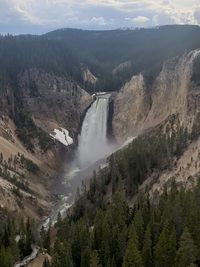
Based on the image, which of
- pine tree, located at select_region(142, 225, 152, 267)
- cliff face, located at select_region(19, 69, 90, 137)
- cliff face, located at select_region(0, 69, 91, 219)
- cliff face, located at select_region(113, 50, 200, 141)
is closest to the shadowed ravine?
cliff face, located at select_region(0, 69, 91, 219)

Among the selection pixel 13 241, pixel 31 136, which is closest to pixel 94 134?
pixel 31 136

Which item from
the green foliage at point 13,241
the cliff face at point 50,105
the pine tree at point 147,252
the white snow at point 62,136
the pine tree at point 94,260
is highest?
the cliff face at point 50,105

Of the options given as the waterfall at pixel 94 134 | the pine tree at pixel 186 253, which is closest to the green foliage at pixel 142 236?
the pine tree at pixel 186 253

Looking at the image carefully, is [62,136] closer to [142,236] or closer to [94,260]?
[142,236]

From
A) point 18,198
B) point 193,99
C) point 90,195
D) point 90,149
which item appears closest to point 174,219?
point 90,195

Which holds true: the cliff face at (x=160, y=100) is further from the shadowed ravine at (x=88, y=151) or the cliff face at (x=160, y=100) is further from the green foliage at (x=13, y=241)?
the green foliage at (x=13, y=241)

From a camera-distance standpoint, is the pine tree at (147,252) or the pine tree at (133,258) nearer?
the pine tree at (133,258)
